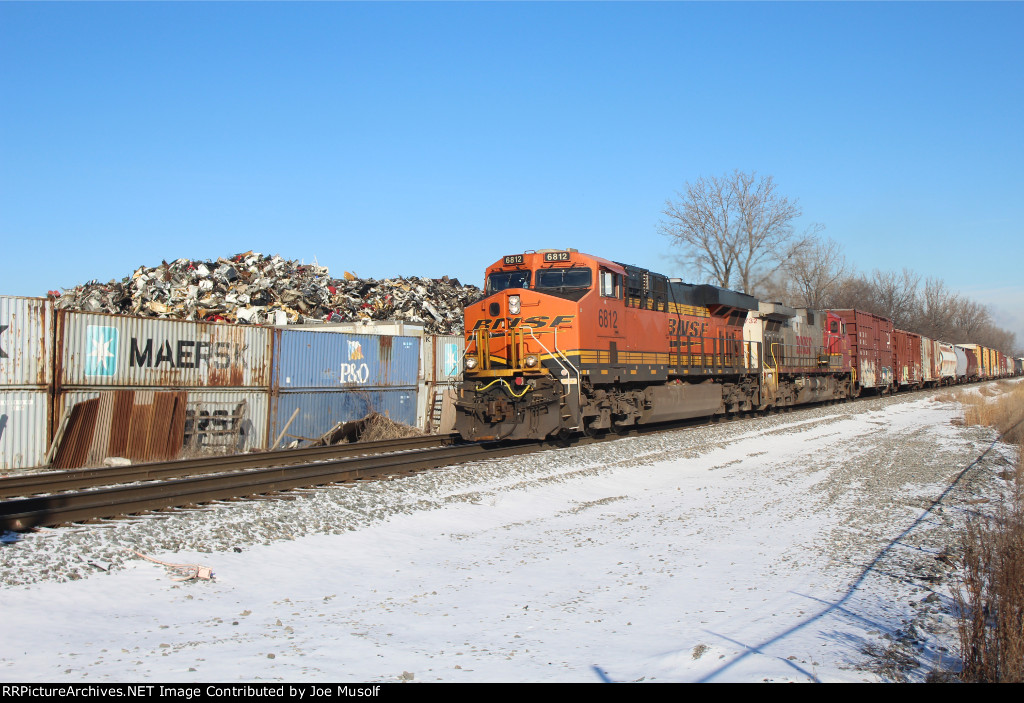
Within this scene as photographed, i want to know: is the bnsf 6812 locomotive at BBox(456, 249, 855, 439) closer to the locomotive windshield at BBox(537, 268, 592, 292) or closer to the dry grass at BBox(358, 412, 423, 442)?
the locomotive windshield at BBox(537, 268, 592, 292)

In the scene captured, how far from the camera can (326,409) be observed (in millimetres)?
17641

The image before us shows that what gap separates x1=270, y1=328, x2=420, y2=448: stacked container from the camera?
16.7 metres

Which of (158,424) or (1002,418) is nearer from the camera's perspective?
(158,424)

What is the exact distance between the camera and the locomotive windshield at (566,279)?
14.6m

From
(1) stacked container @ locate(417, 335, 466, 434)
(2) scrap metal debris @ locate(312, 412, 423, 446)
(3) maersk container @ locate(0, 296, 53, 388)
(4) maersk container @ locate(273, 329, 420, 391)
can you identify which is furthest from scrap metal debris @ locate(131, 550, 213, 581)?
(1) stacked container @ locate(417, 335, 466, 434)

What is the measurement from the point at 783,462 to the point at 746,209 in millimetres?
39237

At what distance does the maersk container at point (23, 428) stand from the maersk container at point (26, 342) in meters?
0.22

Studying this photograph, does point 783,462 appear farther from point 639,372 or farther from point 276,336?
point 276,336

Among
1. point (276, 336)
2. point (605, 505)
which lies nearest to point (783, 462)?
point (605, 505)

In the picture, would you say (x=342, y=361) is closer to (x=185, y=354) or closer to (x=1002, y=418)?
(x=185, y=354)

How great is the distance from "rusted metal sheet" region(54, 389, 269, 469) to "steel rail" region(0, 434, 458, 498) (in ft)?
4.21

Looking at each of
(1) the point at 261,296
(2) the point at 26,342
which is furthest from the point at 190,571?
(1) the point at 261,296

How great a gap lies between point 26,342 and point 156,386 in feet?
8.03

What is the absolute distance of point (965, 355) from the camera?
188 ft
